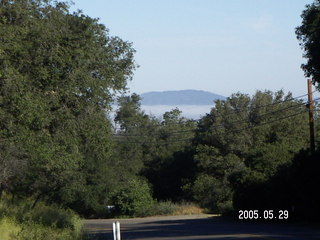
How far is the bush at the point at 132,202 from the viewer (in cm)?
6103

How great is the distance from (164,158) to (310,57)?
50563mm

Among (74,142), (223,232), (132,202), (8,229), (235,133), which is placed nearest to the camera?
Result: (8,229)

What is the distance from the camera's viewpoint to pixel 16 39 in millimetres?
20234

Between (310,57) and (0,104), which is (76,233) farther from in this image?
(310,57)

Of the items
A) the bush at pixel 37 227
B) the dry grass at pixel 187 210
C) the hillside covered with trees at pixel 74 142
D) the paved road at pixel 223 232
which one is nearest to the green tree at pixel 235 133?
the hillside covered with trees at pixel 74 142

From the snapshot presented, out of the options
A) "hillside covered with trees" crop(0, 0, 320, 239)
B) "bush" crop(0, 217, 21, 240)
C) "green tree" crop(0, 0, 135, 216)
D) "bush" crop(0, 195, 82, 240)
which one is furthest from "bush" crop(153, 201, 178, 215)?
"bush" crop(0, 217, 21, 240)

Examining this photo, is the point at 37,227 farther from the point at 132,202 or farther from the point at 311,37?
the point at 132,202

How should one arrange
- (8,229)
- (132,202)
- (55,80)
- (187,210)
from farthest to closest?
(132,202)
(187,210)
(55,80)
(8,229)

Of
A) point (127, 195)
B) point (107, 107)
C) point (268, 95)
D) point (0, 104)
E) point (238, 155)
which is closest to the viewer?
point (0, 104)

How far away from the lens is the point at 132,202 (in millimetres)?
61156

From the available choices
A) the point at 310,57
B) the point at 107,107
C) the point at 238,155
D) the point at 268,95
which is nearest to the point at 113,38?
the point at 107,107

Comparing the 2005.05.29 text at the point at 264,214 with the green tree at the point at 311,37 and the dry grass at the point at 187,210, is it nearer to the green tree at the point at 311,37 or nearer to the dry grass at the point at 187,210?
the green tree at the point at 311,37

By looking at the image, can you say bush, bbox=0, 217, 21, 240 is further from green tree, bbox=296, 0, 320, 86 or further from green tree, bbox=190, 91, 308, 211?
green tree, bbox=190, 91, 308, 211

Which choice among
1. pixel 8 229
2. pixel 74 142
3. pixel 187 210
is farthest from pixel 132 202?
pixel 8 229
